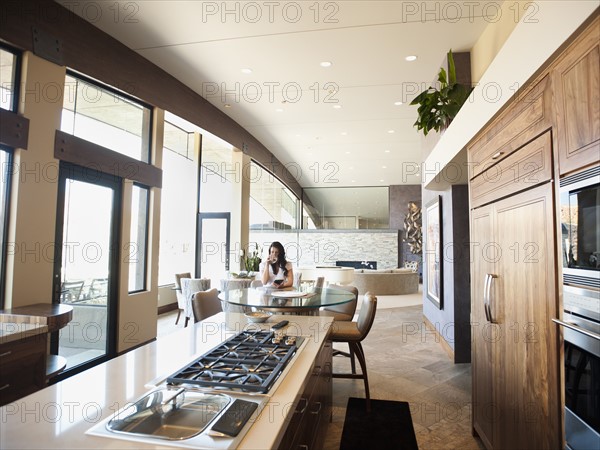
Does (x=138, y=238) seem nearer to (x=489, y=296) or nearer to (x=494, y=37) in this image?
(x=489, y=296)

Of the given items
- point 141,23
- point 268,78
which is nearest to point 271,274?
point 268,78

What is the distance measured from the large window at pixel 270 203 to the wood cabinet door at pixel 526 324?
7.18 m

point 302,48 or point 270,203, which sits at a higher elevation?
point 302,48

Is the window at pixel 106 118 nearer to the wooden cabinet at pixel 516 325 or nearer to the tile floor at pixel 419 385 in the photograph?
the tile floor at pixel 419 385

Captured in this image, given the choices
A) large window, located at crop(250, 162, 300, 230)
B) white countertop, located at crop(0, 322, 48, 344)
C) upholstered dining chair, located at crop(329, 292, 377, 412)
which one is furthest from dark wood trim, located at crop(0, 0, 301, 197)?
upholstered dining chair, located at crop(329, 292, 377, 412)

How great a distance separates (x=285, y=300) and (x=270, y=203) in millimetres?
8763

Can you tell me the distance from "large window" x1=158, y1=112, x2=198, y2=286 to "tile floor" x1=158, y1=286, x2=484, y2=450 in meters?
2.16

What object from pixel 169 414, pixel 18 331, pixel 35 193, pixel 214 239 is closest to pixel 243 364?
pixel 169 414

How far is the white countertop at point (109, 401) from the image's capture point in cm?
87

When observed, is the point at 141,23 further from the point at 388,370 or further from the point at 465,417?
the point at 465,417

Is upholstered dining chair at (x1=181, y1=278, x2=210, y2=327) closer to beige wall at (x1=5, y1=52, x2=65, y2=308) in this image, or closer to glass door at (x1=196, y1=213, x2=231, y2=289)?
beige wall at (x1=5, y1=52, x2=65, y2=308)

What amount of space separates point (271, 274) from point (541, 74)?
347 cm

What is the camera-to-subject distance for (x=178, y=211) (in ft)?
25.7

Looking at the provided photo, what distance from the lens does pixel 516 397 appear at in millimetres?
1792
